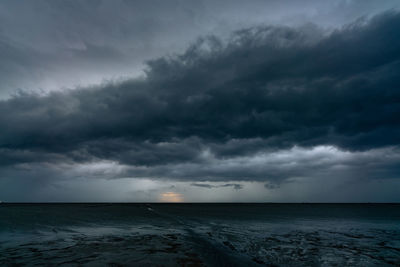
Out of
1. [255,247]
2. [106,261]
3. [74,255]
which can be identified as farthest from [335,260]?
[74,255]

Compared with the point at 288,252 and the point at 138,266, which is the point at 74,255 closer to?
the point at 138,266

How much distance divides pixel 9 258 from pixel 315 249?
27570 mm

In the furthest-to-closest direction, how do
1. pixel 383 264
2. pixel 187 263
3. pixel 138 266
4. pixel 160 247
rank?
pixel 160 247, pixel 383 264, pixel 187 263, pixel 138 266

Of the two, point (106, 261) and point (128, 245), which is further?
point (128, 245)

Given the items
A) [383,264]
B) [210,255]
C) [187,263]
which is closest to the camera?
[187,263]

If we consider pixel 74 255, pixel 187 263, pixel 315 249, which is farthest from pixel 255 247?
pixel 74 255

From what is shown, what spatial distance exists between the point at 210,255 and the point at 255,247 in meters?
6.31

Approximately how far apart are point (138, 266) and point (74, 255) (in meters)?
6.80

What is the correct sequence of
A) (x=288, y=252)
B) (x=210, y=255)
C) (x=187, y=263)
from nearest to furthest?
(x=187, y=263), (x=210, y=255), (x=288, y=252)

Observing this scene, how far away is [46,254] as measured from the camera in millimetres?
19422

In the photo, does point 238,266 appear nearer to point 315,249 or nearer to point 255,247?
point 255,247

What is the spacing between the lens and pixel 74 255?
18969 millimetres

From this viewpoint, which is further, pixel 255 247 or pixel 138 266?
pixel 255 247

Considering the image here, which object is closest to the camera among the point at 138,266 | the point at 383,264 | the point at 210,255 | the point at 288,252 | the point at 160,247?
the point at 138,266
